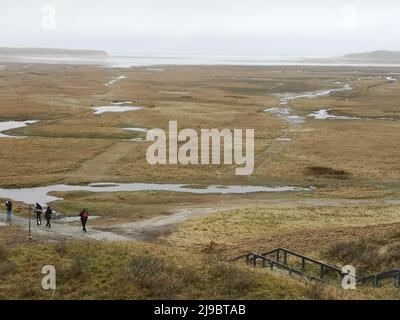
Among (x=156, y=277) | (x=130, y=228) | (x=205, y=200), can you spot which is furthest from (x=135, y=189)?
(x=156, y=277)

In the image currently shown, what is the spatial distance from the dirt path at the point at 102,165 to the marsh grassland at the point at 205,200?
20 cm

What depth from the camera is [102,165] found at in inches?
2005

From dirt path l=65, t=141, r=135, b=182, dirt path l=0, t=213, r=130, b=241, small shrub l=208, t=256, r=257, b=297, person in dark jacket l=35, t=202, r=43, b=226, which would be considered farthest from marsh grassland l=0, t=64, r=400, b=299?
person in dark jacket l=35, t=202, r=43, b=226

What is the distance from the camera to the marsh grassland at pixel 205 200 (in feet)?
54.9

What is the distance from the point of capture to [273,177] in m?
46.9

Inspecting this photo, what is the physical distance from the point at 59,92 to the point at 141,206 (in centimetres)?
9170

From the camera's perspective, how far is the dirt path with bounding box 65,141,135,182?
153 feet

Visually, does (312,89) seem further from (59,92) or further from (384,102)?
(59,92)

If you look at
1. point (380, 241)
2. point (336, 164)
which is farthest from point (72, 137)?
point (380, 241)

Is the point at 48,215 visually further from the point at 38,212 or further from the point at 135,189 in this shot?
the point at 135,189

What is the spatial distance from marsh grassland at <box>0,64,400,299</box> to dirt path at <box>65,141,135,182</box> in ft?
0.65

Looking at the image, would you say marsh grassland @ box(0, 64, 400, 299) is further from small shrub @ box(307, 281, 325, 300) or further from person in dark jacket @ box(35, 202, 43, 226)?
person in dark jacket @ box(35, 202, 43, 226)

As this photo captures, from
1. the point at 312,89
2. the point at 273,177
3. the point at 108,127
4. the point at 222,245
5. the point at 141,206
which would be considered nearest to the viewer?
the point at 222,245
